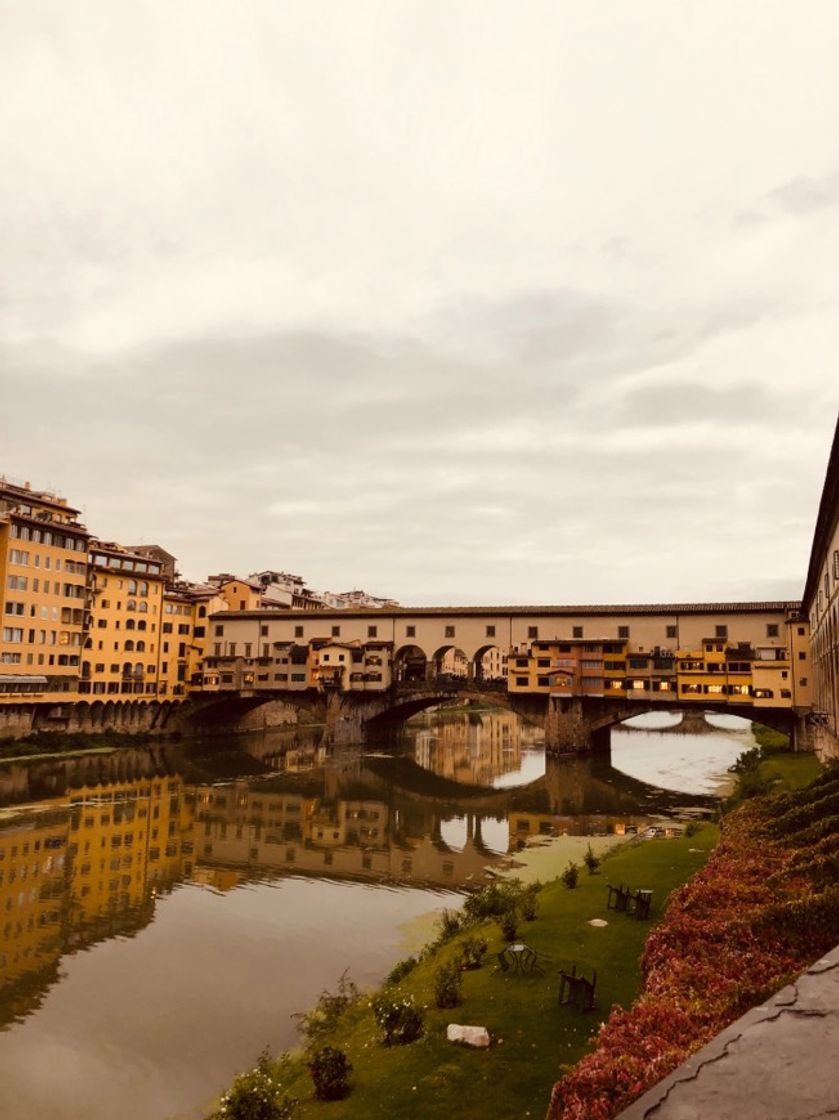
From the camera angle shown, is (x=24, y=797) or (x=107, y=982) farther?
(x=24, y=797)

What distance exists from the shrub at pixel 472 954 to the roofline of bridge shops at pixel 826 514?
68.7 ft

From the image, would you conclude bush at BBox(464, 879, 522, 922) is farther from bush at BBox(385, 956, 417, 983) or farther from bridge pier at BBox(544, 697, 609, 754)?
bridge pier at BBox(544, 697, 609, 754)

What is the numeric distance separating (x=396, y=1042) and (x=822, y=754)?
143 feet

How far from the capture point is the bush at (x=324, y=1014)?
57.2 feet

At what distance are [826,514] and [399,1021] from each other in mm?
35572

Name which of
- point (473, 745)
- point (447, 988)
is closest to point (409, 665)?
point (473, 745)

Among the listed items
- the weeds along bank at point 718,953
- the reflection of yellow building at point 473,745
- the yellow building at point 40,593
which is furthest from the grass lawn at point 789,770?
the yellow building at point 40,593

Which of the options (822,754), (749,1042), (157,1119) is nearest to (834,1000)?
(749,1042)

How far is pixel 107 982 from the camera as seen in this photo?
70.7 feet

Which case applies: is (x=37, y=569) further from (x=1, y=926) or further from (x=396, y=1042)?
(x=396, y=1042)

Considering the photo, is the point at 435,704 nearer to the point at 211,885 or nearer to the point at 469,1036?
the point at 211,885

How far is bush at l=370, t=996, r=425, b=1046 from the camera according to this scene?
14.4 meters

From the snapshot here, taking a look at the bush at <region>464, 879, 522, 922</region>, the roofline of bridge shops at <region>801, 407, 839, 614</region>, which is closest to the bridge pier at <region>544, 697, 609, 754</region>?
the roofline of bridge shops at <region>801, 407, 839, 614</region>

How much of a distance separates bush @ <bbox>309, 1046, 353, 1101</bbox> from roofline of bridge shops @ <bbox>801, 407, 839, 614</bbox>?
82.3 ft
